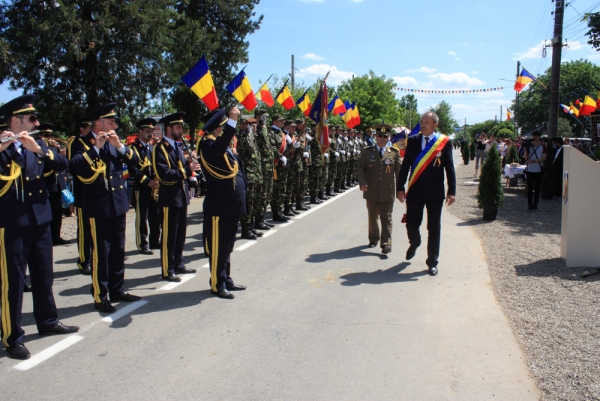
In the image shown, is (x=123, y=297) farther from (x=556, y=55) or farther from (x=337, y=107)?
(x=556, y=55)

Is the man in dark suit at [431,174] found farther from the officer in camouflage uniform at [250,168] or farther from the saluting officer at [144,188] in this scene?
the saluting officer at [144,188]

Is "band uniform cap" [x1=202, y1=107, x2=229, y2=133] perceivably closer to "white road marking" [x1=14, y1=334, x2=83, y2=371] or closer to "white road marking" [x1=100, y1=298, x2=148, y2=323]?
"white road marking" [x1=100, y1=298, x2=148, y2=323]

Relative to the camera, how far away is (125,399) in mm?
3463

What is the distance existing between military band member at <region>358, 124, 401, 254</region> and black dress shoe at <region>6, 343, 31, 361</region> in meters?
5.08

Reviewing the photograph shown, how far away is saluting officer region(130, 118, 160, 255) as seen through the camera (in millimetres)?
7895

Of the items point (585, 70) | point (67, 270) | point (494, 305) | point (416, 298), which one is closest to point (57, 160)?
point (67, 270)

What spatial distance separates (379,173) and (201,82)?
121 inches

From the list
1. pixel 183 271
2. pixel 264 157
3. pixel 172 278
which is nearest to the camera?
pixel 172 278

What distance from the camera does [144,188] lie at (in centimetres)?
823

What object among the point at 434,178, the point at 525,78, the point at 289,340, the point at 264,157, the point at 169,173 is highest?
the point at 525,78

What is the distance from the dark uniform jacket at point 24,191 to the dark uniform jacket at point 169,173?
1.97 m

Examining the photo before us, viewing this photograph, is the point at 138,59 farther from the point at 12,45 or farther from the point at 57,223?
the point at 57,223

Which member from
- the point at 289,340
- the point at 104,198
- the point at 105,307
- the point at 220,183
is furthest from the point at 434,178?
the point at 105,307

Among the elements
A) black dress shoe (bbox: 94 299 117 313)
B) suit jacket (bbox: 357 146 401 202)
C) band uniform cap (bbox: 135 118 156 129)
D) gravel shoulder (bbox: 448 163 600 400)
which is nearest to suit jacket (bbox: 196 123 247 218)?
black dress shoe (bbox: 94 299 117 313)
